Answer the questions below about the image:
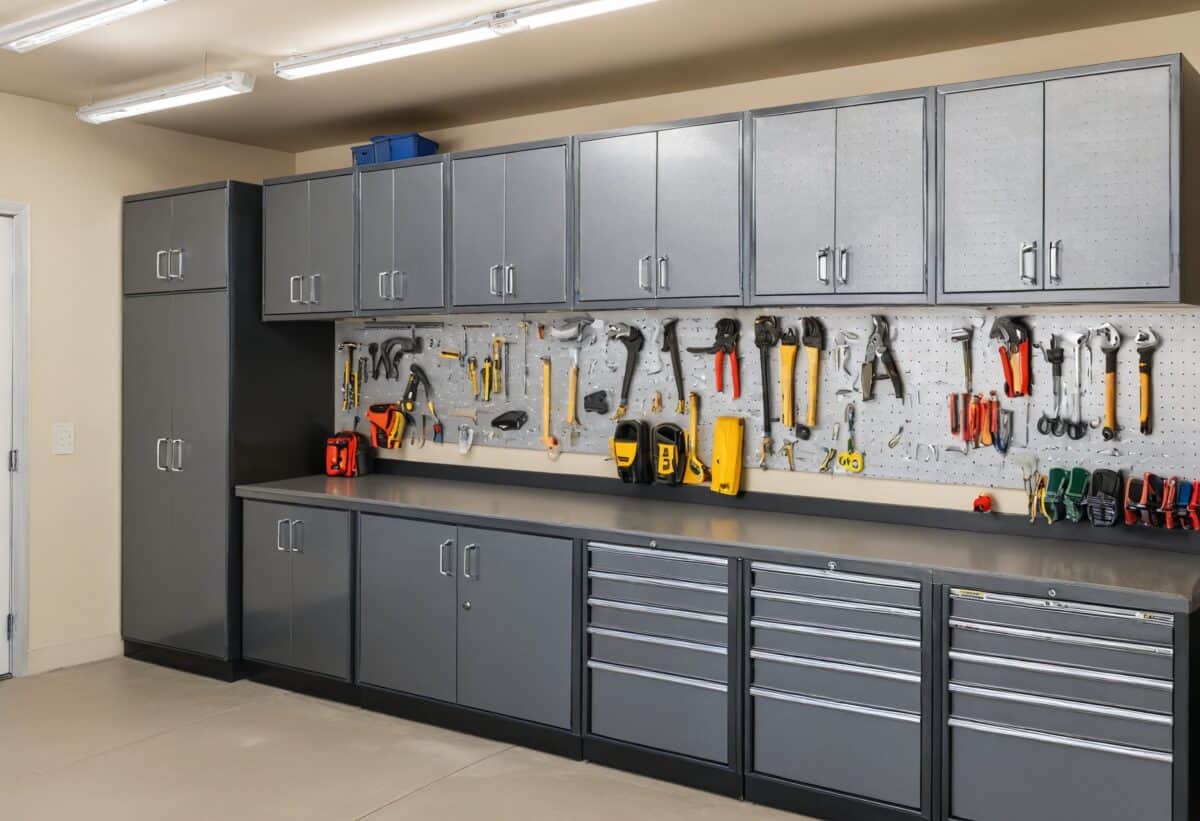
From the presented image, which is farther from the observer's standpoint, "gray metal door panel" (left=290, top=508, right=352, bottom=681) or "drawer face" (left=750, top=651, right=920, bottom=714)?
"gray metal door panel" (left=290, top=508, right=352, bottom=681)

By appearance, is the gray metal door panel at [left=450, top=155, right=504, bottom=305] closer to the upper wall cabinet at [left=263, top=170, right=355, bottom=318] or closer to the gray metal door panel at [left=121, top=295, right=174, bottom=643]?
the upper wall cabinet at [left=263, top=170, right=355, bottom=318]

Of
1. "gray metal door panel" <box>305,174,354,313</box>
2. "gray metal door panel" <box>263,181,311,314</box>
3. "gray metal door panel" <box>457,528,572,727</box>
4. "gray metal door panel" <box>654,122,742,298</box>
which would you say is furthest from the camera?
"gray metal door panel" <box>263,181,311,314</box>

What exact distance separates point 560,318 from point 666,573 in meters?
1.46

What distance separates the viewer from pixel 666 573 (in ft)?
11.6

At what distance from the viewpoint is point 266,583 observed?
182 inches

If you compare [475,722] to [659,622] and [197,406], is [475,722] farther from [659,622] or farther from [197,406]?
[197,406]

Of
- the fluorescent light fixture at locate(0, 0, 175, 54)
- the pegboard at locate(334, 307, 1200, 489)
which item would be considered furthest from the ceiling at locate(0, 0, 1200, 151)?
the pegboard at locate(334, 307, 1200, 489)

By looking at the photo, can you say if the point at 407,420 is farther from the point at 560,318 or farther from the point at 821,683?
the point at 821,683

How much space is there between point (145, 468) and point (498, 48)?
8.97 feet

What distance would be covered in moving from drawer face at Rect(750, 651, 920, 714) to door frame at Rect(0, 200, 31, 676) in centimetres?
343

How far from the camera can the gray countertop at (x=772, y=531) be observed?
116 inches

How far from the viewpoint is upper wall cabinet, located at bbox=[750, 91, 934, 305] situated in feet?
10.9

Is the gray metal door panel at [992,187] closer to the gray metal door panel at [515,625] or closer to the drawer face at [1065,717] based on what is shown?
the drawer face at [1065,717]

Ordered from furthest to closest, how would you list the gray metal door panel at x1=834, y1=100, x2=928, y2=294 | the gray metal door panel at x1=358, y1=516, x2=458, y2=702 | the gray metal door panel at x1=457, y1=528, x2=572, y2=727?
1. the gray metal door panel at x1=358, y1=516, x2=458, y2=702
2. the gray metal door panel at x1=457, y1=528, x2=572, y2=727
3. the gray metal door panel at x1=834, y1=100, x2=928, y2=294
